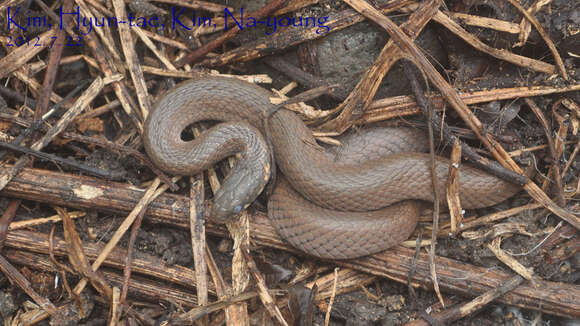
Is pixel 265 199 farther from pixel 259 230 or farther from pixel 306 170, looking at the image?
pixel 306 170

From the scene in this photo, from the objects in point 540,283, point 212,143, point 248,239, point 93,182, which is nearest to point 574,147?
point 540,283

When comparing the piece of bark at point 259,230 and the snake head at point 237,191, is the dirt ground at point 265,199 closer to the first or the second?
the piece of bark at point 259,230

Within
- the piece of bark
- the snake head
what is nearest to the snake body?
the snake head

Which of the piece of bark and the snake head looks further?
the snake head

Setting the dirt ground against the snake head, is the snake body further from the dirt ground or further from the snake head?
the dirt ground

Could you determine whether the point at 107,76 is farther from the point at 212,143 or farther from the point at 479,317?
the point at 479,317
